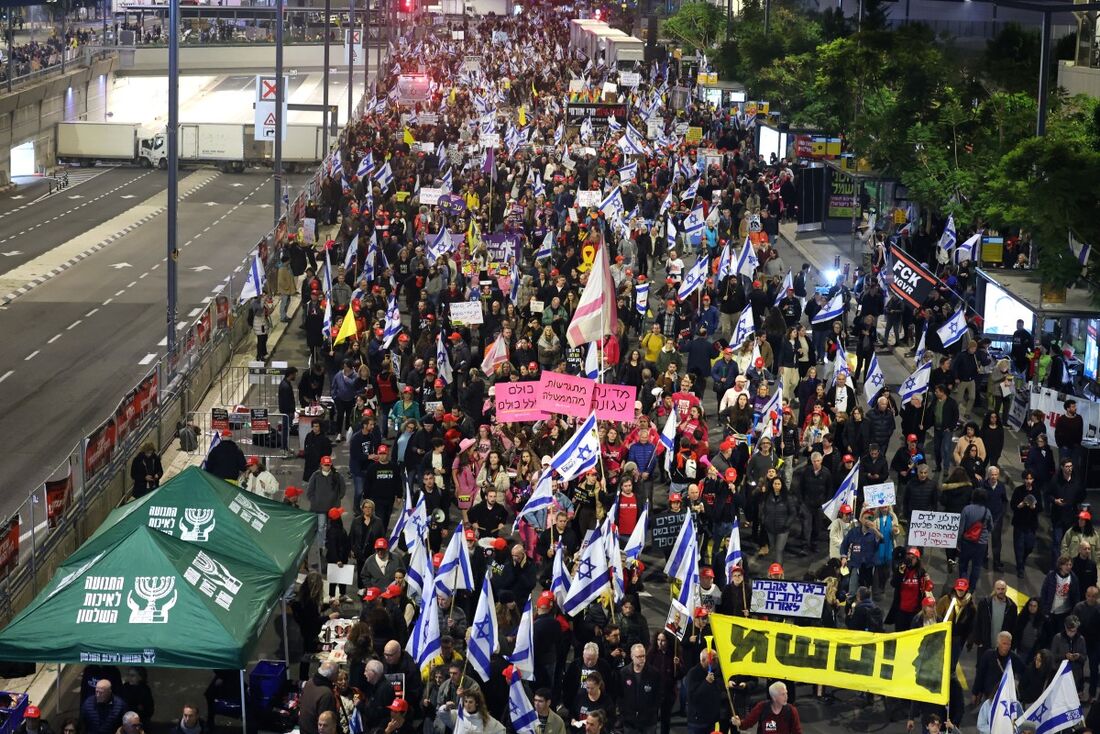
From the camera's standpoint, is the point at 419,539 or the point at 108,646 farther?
the point at 419,539

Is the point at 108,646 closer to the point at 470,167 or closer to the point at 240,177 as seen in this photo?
the point at 470,167

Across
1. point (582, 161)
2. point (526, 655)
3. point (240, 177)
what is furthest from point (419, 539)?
point (240, 177)

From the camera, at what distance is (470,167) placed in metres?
53.7

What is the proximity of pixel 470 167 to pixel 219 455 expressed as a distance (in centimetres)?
2960

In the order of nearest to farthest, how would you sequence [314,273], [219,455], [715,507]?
1. [715,507]
2. [219,455]
3. [314,273]

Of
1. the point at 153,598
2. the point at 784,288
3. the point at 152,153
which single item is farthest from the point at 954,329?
the point at 152,153

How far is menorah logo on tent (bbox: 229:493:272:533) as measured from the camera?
19.6m

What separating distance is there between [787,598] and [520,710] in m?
3.88

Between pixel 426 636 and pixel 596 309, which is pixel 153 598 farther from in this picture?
pixel 596 309

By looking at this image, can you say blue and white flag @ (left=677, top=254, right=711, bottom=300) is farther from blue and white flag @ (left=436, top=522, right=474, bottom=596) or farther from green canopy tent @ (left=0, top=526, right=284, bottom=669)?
green canopy tent @ (left=0, top=526, right=284, bottom=669)

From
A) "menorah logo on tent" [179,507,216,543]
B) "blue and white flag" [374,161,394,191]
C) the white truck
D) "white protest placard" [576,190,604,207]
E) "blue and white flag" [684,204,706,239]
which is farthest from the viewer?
the white truck

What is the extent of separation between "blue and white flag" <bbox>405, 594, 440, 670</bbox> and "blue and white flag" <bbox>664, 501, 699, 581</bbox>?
8.78 feet

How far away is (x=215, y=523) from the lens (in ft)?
63.2

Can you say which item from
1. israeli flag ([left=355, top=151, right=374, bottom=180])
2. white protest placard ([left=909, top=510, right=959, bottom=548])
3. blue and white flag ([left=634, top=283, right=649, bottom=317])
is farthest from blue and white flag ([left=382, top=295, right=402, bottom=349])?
israeli flag ([left=355, top=151, right=374, bottom=180])
